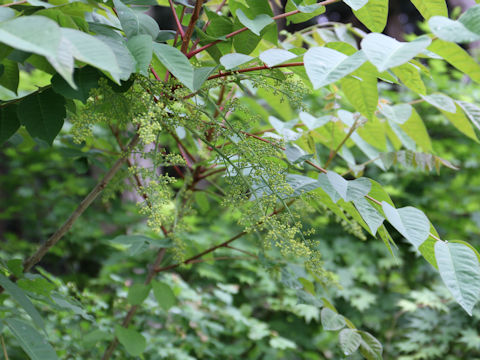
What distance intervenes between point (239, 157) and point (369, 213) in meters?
0.25

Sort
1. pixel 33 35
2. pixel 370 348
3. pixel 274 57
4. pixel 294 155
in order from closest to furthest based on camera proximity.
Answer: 1. pixel 33 35
2. pixel 274 57
3. pixel 294 155
4. pixel 370 348

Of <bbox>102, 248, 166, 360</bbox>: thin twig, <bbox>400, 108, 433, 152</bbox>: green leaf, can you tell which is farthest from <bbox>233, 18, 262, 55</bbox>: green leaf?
<bbox>102, 248, 166, 360</bbox>: thin twig

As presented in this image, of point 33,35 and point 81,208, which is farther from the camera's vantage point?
point 81,208

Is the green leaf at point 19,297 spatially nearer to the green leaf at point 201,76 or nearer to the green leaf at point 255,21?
the green leaf at point 201,76

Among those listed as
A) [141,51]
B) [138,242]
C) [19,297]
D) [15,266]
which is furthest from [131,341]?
[141,51]

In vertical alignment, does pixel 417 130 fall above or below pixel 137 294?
above

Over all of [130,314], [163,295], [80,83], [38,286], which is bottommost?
[130,314]

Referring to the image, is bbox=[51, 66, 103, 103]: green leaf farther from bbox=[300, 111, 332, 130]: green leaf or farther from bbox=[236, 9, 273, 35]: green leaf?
bbox=[300, 111, 332, 130]: green leaf

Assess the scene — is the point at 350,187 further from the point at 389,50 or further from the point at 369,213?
the point at 389,50

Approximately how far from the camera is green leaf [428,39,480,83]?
23.7 inches

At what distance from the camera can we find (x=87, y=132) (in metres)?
0.74

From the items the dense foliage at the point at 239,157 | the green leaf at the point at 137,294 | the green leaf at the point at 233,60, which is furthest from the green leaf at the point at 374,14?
the green leaf at the point at 137,294

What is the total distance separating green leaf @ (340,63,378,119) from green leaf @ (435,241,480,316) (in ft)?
0.85

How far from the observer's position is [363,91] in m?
0.69
